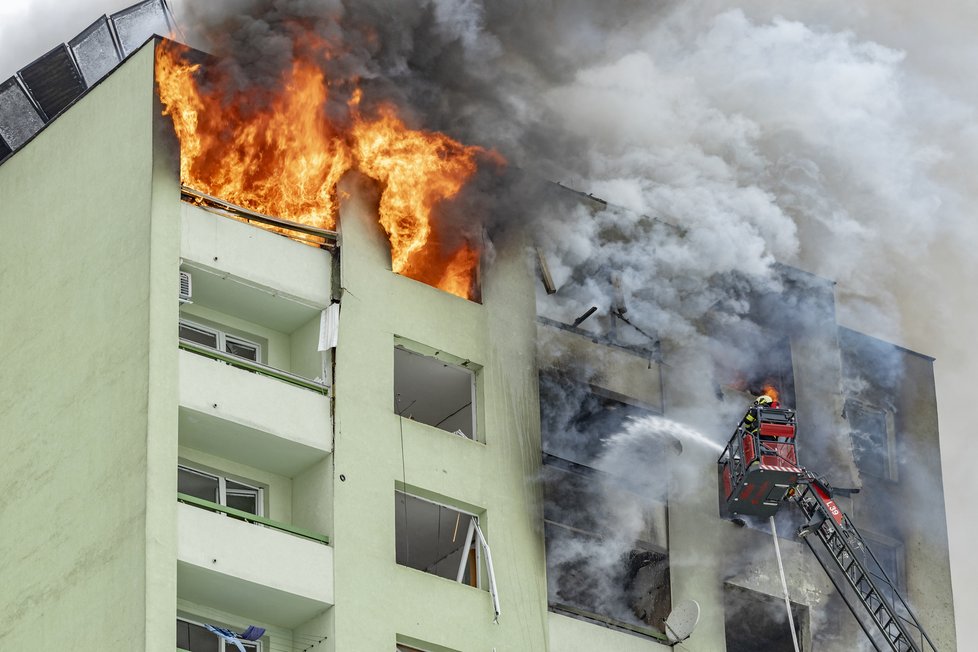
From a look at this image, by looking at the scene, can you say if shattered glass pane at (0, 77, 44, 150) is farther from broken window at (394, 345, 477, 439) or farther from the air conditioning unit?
broken window at (394, 345, 477, 439)

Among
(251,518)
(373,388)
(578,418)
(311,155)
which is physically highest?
(311,155)

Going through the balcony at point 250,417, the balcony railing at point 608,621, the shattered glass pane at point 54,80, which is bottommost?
the balcony railing at point 608,621

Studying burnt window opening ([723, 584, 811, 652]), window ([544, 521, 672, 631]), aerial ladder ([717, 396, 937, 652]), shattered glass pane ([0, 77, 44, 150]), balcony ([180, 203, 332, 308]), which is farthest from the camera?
shattered glass pane ([0, 77, 44, 150])

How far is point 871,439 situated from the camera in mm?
41750

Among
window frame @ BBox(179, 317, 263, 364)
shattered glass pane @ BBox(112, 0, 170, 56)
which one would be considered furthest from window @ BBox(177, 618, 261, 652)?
shattered glass pane @ BBox(112, 0, 170, 56)

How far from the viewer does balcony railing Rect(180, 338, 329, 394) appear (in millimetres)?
32500

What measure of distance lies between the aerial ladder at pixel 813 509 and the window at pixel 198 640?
414 inches

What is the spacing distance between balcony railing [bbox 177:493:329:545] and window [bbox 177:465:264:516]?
1.36 ft

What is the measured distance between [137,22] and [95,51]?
3.19ft

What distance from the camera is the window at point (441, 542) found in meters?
34.4

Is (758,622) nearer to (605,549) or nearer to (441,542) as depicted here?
(605,549)

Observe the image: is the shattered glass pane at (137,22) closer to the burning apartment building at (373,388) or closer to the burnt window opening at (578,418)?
the burning apartment building at (373,388)

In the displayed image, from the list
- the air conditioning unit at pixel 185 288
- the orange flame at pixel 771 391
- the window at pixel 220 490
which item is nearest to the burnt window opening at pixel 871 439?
the orange flame at pixel 771 391

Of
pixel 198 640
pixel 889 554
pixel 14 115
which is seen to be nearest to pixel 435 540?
pixel 198 640
